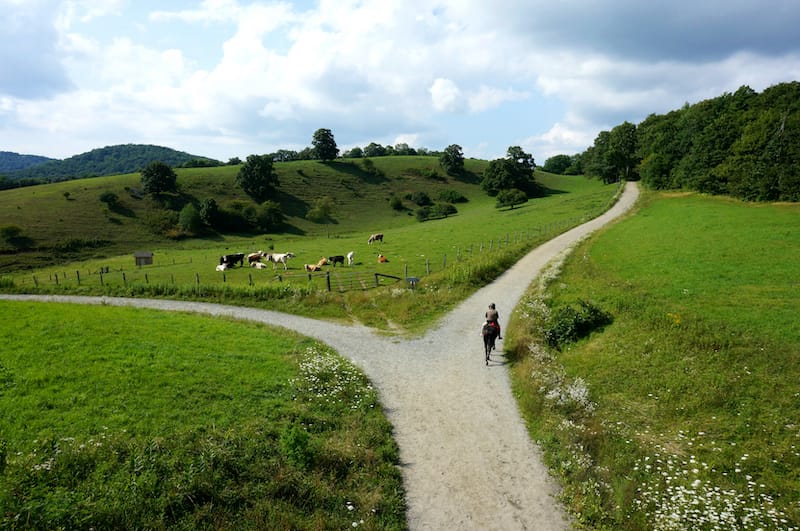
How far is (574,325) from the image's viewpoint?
19.8m

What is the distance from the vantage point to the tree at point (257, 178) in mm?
104375

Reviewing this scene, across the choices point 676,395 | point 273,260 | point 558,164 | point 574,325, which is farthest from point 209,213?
point 558,164

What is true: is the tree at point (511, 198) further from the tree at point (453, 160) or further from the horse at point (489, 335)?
the horse at point (489, 335)

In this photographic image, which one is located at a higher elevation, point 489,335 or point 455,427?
point 489,335

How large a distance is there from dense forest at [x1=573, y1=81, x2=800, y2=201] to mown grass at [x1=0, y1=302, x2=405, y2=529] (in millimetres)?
57535

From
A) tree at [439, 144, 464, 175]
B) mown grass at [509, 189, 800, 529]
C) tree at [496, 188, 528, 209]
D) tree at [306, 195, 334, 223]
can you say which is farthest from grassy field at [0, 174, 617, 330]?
tree at [439, 144, 464, 175]

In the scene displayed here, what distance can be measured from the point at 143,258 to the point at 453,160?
101 m

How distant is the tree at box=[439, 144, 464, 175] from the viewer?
13612 centimetres

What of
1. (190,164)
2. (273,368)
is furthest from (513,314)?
(190,164)

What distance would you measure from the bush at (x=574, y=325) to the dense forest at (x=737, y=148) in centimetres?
4409

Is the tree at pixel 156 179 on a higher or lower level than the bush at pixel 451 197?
higher

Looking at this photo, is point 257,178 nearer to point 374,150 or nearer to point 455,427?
point 374,150

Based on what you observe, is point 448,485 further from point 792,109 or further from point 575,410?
point 792,109

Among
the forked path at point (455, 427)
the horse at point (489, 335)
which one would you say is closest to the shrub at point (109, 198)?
the forked path at point (455, 427)
